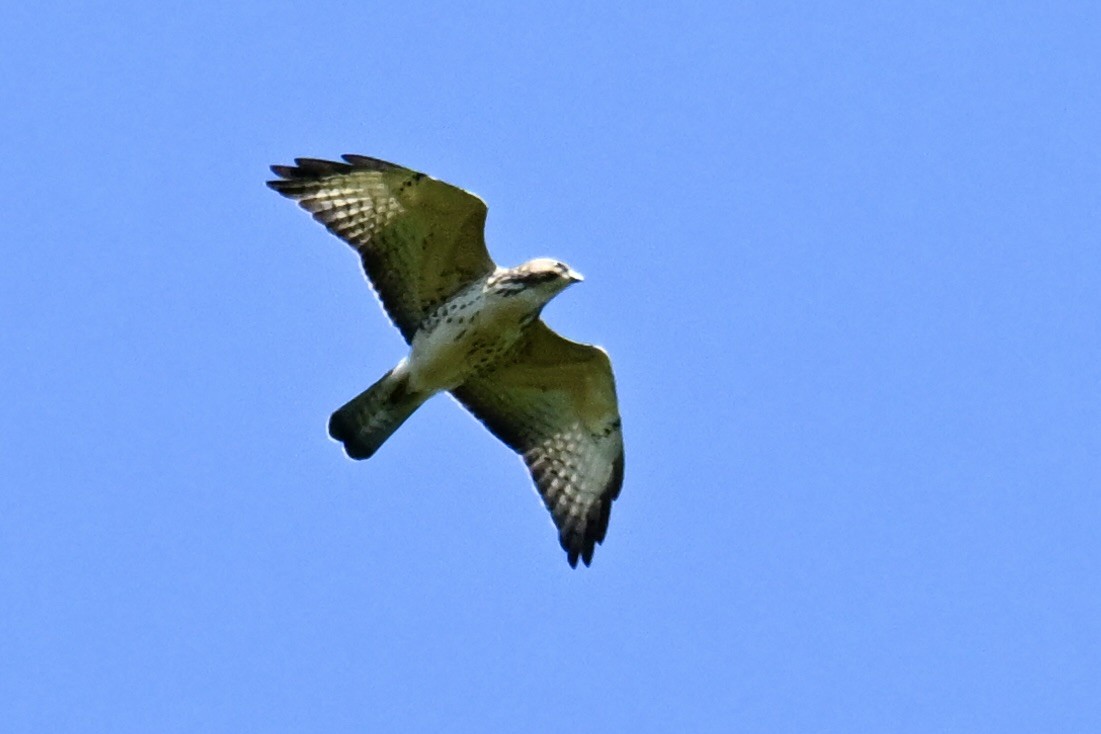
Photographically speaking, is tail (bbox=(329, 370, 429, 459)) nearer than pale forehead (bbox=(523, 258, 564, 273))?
No

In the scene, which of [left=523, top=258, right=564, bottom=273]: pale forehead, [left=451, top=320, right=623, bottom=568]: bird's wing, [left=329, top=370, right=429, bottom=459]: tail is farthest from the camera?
[left=451, top=320, right=623, bottom=568]: bird's wing

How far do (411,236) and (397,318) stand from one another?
1.93 ft

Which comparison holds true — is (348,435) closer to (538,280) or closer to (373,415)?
(373,415)

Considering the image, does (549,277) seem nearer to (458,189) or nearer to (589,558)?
(458,189)

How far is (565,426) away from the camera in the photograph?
1552 centimetres

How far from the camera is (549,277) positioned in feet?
46.8

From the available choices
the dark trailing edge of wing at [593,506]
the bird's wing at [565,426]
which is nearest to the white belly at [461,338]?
the bird's wing at [565,426]

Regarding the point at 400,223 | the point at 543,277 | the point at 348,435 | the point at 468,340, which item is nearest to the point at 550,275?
the point at 543,277

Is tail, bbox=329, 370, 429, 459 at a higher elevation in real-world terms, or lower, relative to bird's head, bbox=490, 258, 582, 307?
lower

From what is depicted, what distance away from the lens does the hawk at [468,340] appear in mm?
14461

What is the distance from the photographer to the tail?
14.7 meters

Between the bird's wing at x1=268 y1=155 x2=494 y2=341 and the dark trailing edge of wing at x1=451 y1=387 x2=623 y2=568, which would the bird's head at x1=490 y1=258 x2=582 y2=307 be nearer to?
the bird's wing at x1=268 y1=155 x2=494 y2=341

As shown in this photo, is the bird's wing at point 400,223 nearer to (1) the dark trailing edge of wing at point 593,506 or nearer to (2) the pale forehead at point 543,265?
(2) the pale forehead at point 543,265

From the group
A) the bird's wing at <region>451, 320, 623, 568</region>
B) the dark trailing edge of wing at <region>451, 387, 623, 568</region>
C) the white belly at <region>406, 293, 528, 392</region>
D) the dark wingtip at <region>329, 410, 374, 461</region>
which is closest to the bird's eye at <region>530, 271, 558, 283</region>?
the white belly at <region>406, 293, 528, 392</region>
